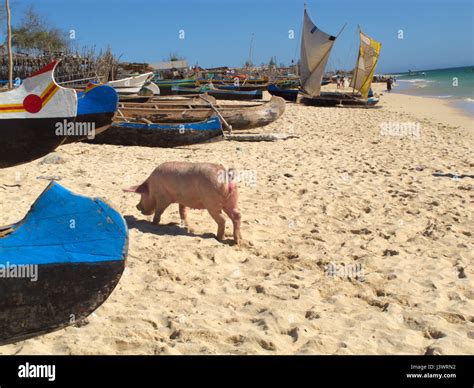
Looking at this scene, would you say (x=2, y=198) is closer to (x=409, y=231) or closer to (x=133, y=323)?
(x=133, y=323)

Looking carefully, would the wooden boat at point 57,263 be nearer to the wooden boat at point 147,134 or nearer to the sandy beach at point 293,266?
the sandy beach at point 293,266

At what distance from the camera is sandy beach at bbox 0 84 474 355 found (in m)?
3.38

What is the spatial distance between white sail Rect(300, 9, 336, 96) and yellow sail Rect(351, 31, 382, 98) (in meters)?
2.79

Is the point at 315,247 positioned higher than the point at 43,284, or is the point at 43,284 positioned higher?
the point at 43,284

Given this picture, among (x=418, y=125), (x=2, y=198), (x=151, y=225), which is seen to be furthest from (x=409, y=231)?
(x=418, y=125)

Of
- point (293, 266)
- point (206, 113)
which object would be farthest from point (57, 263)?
point (206, 113)

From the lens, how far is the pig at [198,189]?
17.0 feet

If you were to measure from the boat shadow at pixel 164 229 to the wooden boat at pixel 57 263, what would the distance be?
2124 millimetres

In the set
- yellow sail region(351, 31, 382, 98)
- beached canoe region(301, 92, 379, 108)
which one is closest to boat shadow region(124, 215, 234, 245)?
beached canoe region(301, 92, 379, 108)

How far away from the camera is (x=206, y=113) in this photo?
13375 mm

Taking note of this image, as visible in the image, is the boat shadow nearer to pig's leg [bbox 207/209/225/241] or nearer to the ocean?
pig's leg [bbox 207/209/225/241]
